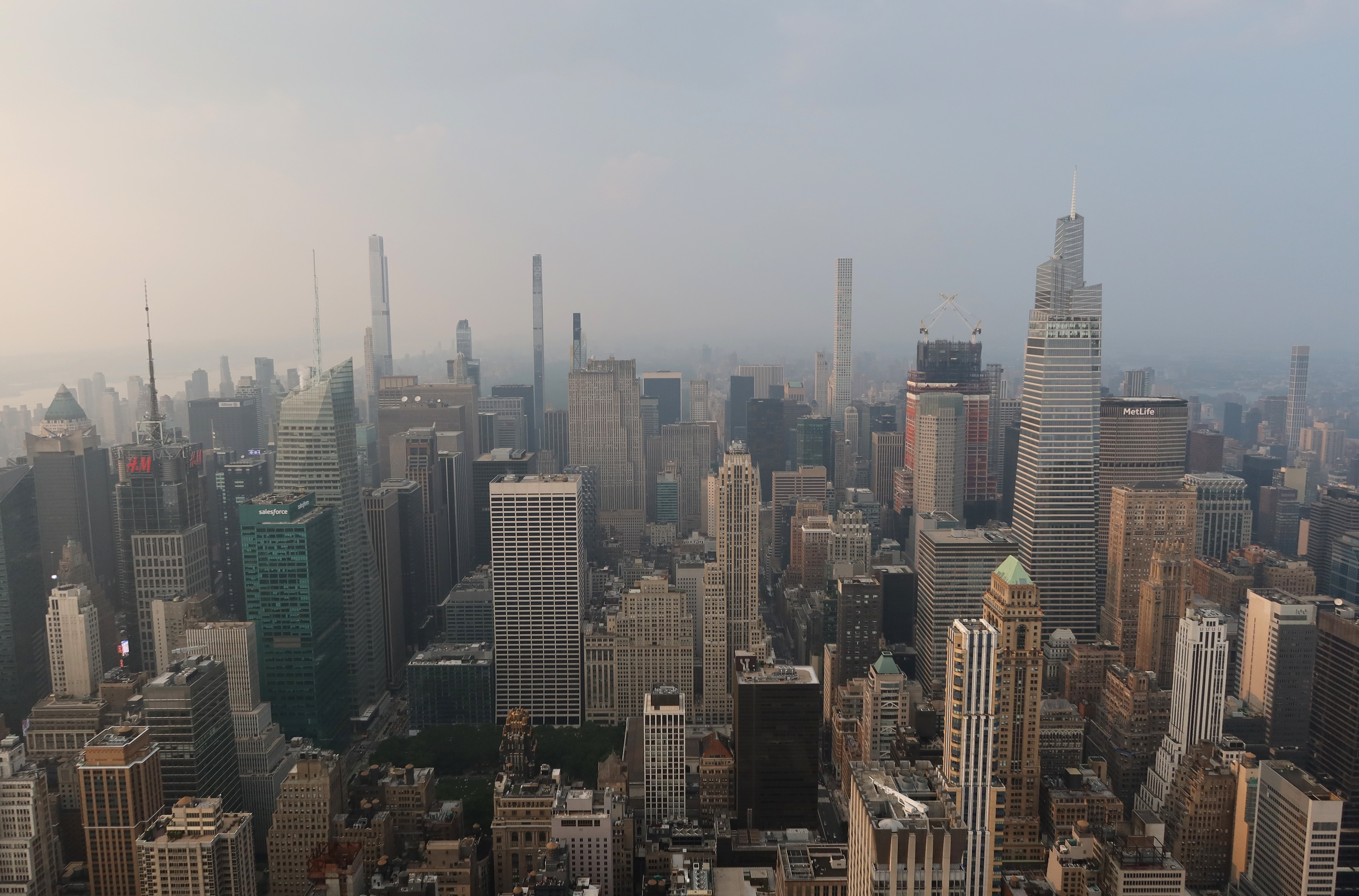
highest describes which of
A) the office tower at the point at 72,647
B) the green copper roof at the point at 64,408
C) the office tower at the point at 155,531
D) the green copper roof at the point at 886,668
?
the green copper roof at the point at 64,408

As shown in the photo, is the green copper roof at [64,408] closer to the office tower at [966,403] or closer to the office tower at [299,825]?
the office tower at [299,825]

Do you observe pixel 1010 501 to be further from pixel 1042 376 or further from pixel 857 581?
pixel 857 581

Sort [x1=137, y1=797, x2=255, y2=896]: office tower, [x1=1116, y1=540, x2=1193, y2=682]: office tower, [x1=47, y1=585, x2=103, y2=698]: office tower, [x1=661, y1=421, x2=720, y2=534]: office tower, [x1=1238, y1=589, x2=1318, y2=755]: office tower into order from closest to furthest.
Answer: [x1=137, y1=797, x2=255, y2=896]: office tower < [x1=1238, y1=589, x2=1318, y2=755]: office tower < [x1=47, y1=585, x2=103, y2=698]: office tower < [x1=1116, y1=540, x2=1193, y2=682]: office tower < [x1=661, y1=421, x2=720, y2=534]: office tower

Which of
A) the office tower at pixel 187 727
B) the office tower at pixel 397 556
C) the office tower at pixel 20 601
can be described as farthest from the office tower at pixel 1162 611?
the office tower at pixel 20 601

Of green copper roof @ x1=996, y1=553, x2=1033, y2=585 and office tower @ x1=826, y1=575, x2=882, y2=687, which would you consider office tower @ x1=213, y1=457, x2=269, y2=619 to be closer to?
office tower @ x1=826, y1=575, x2=882, y2=687

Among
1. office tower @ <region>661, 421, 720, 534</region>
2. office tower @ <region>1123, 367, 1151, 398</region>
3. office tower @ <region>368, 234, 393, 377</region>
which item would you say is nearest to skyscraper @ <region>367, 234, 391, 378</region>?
office tower @ <region>368, 234, 393, 377</region>

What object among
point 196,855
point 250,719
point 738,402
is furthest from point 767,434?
point 196,855

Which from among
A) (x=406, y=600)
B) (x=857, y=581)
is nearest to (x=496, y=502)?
Result: (x=406, y=600)
